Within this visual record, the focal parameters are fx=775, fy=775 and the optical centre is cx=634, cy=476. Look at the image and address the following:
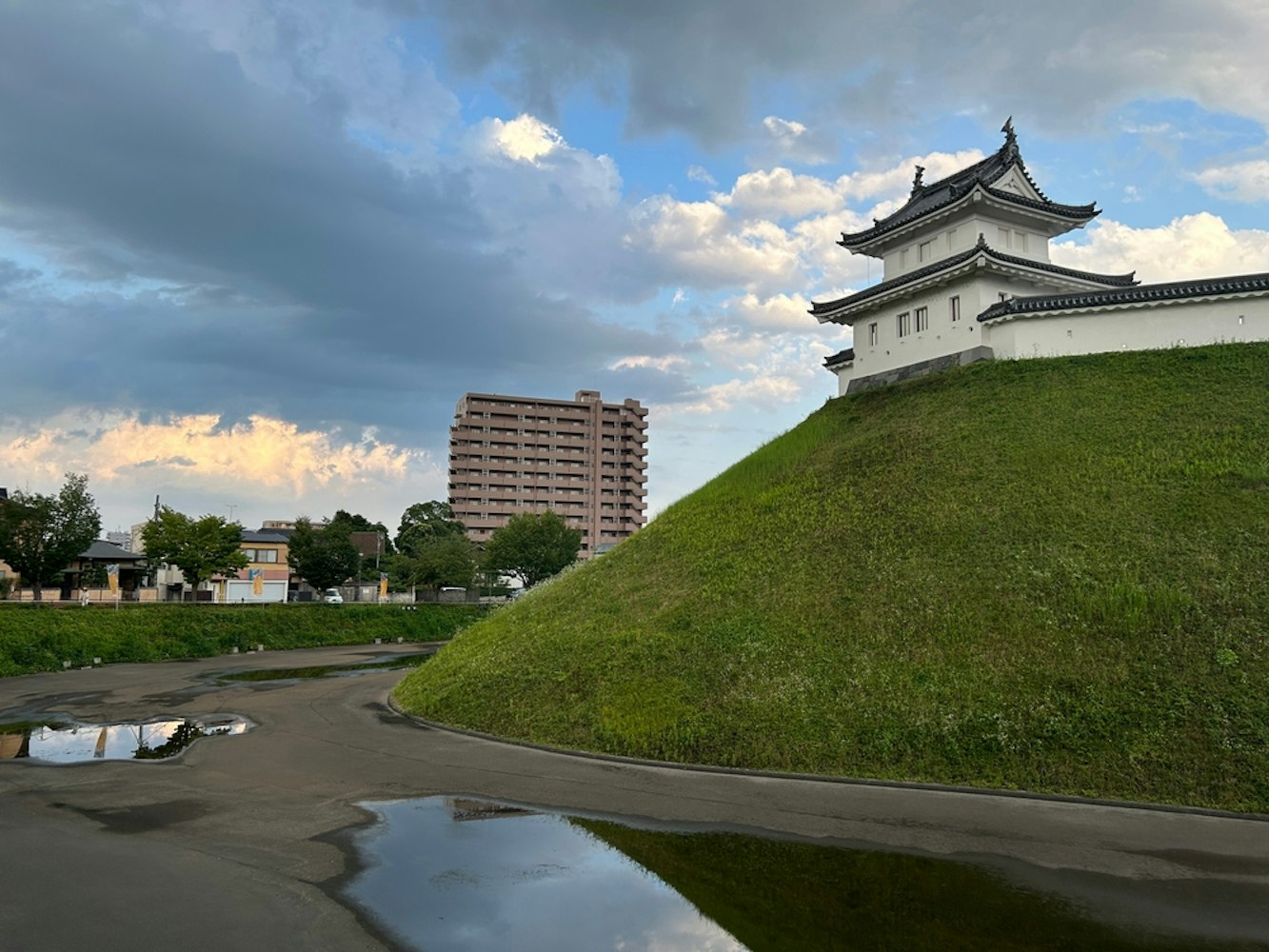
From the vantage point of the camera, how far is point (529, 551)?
71.6 meters

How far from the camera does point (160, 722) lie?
18.1 metres

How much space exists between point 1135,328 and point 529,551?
54681 millimetres

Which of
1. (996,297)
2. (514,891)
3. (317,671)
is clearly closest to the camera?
(514,891)

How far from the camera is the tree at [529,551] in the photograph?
7162 centimetres

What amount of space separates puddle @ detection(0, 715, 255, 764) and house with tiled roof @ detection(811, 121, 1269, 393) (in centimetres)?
2532

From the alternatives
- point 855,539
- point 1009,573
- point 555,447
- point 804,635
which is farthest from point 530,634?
point 555,447

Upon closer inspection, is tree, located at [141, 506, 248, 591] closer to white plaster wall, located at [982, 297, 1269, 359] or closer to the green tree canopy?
the green tree canopy

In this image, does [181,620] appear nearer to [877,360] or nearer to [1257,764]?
[877,360]

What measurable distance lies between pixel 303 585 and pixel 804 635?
70708mm

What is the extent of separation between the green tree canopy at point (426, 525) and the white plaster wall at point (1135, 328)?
6691 centimetres

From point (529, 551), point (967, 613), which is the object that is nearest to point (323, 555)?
point (529, 551)

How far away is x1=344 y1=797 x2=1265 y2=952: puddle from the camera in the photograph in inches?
284

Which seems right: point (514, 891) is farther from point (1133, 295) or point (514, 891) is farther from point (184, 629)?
point (184, 629)

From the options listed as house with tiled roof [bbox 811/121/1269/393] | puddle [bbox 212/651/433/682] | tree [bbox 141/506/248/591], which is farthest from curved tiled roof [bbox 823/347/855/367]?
tree [bbox 141/506/248/591]
